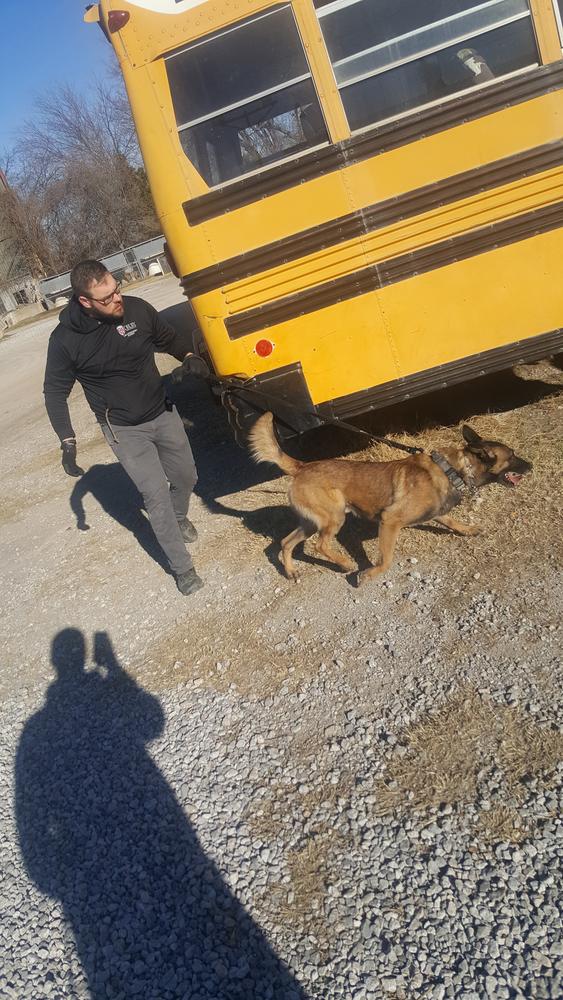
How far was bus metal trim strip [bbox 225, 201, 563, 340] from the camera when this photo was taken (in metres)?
3.87

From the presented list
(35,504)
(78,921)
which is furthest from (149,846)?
(35,504)

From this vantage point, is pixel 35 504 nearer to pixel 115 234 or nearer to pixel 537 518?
pixel 537 518

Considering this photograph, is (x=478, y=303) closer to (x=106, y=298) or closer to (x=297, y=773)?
(x=106, y=298)

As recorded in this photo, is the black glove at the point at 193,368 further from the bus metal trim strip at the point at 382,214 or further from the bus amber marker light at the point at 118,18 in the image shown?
the bus amber marker light at the point at 118,18

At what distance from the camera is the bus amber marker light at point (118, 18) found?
373 centimetres

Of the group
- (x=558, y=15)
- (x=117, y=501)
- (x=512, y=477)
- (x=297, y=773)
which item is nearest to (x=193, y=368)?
(x=512, y=477)

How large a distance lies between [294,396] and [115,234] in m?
42.8

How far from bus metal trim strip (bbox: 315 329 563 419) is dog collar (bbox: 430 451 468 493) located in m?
0.59

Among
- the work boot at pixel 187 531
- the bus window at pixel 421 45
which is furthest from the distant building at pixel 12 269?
the bus window at pixel 421 45

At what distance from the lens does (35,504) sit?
25.2ft

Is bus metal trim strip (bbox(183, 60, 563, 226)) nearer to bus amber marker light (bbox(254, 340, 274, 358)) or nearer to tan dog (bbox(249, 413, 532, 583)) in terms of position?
bus amber marker light (bbox(254, 340, 274, 358))

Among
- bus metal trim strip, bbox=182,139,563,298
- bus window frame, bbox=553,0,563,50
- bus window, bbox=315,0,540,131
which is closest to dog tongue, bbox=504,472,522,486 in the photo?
bus metal trim strip, bbox=182,139,563,298

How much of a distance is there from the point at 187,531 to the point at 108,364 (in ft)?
5.78

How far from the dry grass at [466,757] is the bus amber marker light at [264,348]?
2.68 m
